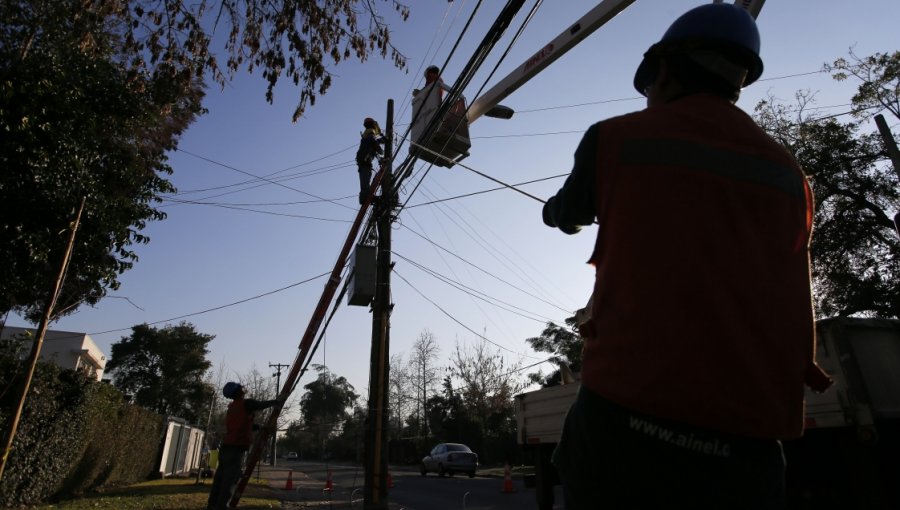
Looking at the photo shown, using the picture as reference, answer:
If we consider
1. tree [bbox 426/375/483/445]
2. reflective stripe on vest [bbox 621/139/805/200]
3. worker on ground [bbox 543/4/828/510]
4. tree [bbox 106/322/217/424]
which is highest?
tree [bbox 106/322/217/424]

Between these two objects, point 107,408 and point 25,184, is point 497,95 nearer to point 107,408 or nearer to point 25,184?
point 25,184

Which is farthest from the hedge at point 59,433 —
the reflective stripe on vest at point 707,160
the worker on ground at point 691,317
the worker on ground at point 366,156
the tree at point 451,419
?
the tree at point 451,419

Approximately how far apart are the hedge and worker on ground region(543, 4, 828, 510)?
8341mm

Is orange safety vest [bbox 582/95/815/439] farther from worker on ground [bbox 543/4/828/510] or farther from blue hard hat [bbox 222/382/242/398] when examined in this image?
blue hard hat [bbox 222/382/242/398]

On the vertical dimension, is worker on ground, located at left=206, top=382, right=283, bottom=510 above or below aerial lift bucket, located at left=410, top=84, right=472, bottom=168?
below

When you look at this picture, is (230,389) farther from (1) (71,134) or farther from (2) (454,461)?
(2) (454,461)

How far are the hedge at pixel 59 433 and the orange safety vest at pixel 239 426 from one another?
2.67 metres

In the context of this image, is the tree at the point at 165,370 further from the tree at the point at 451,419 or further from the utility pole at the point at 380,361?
the utility pole at the point at 380,361

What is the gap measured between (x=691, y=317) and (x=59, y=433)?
11742mm

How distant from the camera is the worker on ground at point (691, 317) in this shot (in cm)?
112

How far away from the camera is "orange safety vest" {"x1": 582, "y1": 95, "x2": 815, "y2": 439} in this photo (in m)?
1.12

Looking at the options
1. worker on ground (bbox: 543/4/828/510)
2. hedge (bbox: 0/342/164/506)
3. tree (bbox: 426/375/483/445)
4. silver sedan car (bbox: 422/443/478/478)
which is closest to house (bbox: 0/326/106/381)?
hedge (bbox: 0/342/164/506)

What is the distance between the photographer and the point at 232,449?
27.1 feet

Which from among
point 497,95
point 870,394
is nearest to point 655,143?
point 870,394
